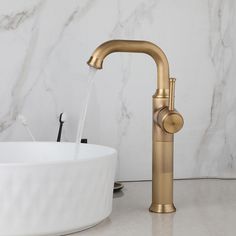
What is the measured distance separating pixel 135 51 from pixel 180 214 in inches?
12.8

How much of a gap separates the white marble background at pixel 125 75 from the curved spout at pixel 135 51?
294 millimetres

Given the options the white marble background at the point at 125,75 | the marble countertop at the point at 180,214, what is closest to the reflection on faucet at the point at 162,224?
the marble countertop at the point at 180,214

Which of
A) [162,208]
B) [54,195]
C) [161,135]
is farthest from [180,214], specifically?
[54,195]

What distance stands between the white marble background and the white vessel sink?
41cm

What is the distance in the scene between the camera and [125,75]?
1.36 metres

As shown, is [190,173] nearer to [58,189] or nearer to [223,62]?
[223,62]

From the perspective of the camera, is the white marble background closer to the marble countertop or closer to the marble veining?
the marble veining

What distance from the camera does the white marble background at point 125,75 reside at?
4.22 feet

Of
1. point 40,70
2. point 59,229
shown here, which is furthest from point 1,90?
point 59,229

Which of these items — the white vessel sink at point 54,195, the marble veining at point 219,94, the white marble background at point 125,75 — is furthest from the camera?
the marble veining at point 219,94

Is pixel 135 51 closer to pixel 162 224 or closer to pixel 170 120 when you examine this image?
pixel 170 120

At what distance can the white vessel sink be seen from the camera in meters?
0.83

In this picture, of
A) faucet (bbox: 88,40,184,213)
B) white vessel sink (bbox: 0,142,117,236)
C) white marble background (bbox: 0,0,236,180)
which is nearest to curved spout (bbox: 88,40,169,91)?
faucet (bbox: 88,40,184,213)

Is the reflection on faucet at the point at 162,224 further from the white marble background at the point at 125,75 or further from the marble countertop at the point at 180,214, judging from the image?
the white marble background at the point at 125,75
